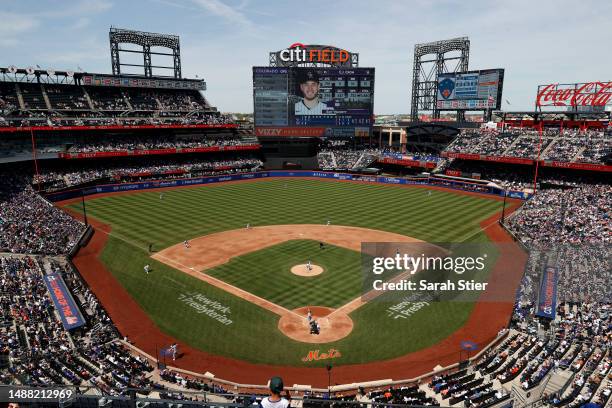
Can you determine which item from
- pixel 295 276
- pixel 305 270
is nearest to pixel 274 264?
pixel 305 270

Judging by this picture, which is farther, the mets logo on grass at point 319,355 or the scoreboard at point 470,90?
the scoreboard at point 470,90

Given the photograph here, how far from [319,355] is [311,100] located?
68.9 m

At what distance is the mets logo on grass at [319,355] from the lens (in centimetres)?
2266

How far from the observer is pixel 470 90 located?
84.8 m

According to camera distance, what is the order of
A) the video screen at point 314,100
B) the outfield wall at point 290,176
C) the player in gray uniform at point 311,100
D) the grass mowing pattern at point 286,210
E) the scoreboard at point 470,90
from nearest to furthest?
the grass mowing pattern at point 286,210
the outfield wall at point 290,176
the scoreboard at point 470,90
the video screen at point 314,100
the player in gray uniform at point 311,100

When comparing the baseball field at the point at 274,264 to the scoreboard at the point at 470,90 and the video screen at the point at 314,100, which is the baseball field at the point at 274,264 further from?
the scoreboard at the point at 470,90

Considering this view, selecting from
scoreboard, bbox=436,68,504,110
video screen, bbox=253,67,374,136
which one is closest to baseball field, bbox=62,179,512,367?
video screen, bbox=253,67,374,136

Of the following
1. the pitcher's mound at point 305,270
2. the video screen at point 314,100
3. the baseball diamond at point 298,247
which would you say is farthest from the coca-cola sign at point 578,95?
the pitcher's mound at point 305,270

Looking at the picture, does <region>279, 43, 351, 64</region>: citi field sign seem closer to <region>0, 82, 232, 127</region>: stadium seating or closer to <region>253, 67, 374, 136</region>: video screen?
<region>253, 67, 374, 136</region>: video screen

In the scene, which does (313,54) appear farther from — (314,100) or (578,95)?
(578,95)

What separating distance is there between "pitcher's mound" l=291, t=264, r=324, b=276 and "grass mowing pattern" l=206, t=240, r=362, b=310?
42 cm

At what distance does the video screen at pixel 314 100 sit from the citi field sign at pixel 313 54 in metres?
5.78

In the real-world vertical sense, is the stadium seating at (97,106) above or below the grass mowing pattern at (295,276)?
above

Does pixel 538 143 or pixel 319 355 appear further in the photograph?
pixel 538 143
